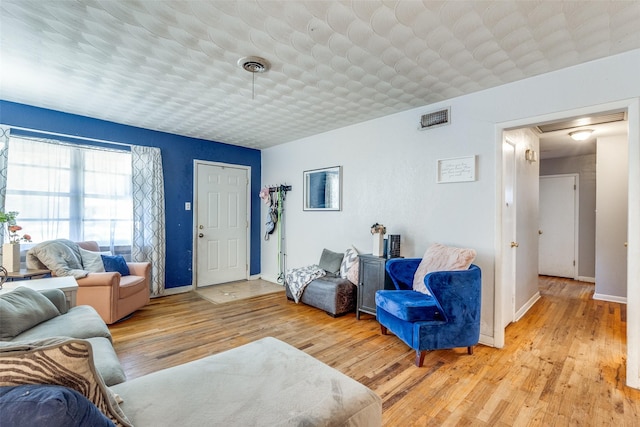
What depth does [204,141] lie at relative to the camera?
479cm

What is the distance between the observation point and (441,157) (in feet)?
10.2

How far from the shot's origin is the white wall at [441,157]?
7.57 ft

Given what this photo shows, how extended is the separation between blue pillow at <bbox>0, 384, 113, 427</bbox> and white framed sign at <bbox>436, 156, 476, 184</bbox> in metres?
3.05

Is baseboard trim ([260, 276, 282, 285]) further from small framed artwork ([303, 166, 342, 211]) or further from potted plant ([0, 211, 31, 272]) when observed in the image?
potted plant ([0, 211, 31, 272])

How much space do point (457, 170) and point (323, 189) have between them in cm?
192

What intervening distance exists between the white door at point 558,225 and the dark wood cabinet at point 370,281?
4.26 m

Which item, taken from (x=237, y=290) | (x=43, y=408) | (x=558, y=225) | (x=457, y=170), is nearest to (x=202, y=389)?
(x=43, y=408)

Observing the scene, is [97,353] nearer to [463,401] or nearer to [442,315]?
[463,401]

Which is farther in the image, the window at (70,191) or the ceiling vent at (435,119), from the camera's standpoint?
the window at (70,191)

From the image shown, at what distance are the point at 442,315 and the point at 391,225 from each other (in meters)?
1.30

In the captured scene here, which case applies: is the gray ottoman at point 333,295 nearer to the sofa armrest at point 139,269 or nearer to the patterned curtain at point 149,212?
the sofa armrest at point 139,269

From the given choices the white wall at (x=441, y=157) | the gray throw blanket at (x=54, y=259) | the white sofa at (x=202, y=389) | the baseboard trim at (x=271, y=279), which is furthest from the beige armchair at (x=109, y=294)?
the white wall at (x=441, y=157)

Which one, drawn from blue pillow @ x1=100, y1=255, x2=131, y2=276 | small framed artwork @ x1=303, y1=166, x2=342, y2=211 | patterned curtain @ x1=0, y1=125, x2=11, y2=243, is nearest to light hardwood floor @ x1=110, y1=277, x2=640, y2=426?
blue pillow @ x1=100, y1=255, x2=131, y2=276

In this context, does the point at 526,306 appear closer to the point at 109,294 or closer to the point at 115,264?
the point at 109,294
